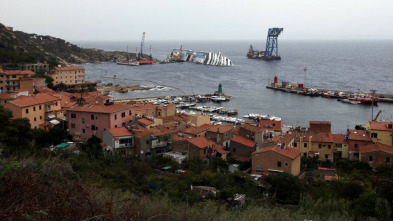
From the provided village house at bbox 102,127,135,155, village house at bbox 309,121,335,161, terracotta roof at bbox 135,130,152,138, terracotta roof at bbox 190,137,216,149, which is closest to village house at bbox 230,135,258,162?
terracotta roof at bbox 190,137,216,149

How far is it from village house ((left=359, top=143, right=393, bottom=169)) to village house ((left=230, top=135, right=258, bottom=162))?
6.25 ft

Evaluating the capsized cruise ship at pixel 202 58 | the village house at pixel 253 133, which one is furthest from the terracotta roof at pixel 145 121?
the capsized cruise ship at pixel 202 58

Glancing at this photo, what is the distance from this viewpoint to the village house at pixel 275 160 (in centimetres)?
621

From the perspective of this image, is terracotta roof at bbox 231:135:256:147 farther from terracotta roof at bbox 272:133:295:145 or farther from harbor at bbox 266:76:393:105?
harbor at bbox 266:76:393:105

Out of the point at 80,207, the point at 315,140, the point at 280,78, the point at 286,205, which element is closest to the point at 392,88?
the point at 280,78

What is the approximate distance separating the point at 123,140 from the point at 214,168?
179 centimetres

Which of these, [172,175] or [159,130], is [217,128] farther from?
[172,175]

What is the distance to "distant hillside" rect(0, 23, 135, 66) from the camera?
19.1m

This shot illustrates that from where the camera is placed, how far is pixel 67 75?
57.8ft

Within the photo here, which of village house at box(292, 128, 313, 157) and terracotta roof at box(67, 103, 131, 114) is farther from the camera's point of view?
terracotta roof at box(67, 103, 131, 114)

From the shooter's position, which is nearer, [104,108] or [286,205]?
[286,205]

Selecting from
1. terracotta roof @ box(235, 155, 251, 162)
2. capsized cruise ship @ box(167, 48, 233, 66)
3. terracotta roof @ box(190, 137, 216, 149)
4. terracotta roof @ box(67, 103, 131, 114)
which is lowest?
terracotta roof @ box(235, 155, 251, 162)

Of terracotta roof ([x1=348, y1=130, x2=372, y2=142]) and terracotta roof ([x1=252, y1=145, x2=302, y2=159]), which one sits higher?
terracotta roof ([x1=348, y1=130, x2=372, y2=142])

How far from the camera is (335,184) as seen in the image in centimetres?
539
